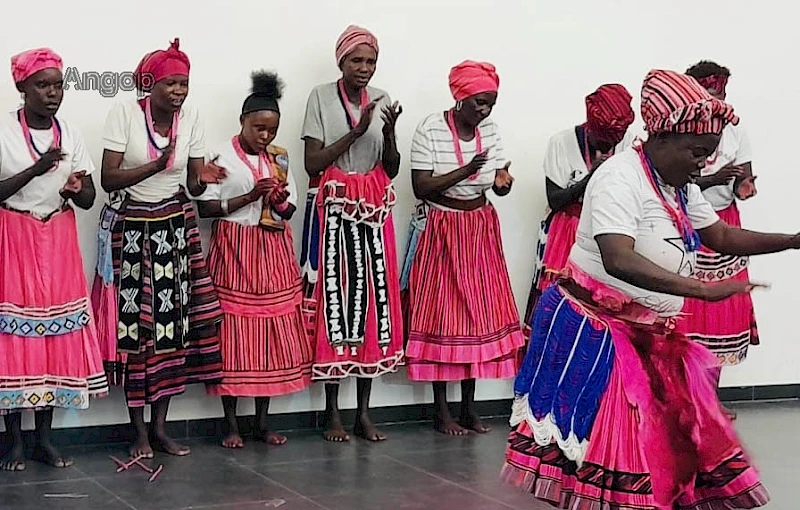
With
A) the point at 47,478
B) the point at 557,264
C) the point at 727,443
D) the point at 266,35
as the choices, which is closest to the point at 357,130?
the point at 266,35

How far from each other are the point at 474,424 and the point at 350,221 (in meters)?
1.22

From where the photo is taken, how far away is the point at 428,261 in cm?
626

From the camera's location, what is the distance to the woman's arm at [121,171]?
5.38m

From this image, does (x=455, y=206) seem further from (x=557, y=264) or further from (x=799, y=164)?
(x=799, y=164)

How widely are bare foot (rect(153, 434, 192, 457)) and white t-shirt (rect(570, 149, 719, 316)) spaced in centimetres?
249

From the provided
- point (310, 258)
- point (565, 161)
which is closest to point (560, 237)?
point (565, 161)

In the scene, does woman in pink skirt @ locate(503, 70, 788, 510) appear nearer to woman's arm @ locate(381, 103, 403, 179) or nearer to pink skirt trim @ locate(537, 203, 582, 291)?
woman's arm @ locate(381, 103, 403, 179)

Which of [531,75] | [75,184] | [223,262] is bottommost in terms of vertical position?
[223,262]

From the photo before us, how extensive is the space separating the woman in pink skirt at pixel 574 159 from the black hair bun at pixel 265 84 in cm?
143

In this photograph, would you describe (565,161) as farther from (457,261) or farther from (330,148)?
(330,148)

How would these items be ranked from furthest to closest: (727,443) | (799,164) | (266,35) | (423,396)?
(799,164)
(423,396)
(266,35)
(727,443)

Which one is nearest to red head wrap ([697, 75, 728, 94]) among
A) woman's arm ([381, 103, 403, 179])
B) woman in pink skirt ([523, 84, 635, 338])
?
woman in pink skirt ([523, 84, 635, 338])

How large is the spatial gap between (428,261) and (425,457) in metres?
1.02

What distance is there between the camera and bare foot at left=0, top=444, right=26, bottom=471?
527cm
